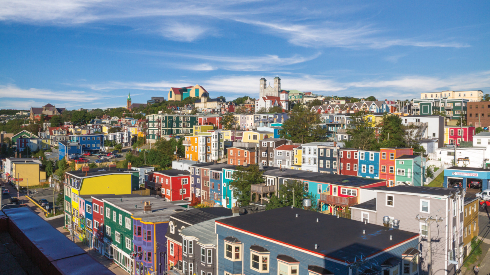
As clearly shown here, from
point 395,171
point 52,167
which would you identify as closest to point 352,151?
point 395,171

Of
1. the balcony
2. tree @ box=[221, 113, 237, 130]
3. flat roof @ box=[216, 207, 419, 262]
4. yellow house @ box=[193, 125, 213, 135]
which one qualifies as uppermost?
tree @ box=[221, 113, 237, 130]

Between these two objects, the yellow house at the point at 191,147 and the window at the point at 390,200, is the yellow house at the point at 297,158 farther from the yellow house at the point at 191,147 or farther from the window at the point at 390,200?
the window at the point at 390,200

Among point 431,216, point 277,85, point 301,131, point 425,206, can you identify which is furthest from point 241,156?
point 277,85

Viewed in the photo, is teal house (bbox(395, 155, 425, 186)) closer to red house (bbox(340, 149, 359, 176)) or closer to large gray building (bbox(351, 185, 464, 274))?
red house (bbox(340, 149, 359, 176))

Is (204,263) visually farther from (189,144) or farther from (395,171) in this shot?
(189,144)

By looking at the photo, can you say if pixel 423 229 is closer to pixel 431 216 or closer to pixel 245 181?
pixel 431 216

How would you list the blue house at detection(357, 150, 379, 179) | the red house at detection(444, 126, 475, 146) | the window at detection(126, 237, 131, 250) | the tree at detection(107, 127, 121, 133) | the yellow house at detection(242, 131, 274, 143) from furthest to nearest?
1. the tree at detection(107, 127, 121, 133)
2. the yellow house at detection(242, 131, 274, 143)
3. the red house at detection(444, 126, 475, 146)
4. the blue house at detection(357, 150, 379, 179)
5. the window at detection(126, 237, 131, 250)

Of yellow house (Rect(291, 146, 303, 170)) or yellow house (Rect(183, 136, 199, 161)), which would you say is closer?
yellow house (Rect(291, 146, 303, 170))

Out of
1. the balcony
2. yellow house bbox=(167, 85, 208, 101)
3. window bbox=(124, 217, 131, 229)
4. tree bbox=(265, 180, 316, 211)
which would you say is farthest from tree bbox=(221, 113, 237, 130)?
yellow house bbox=(167, 85, 208, 101)
